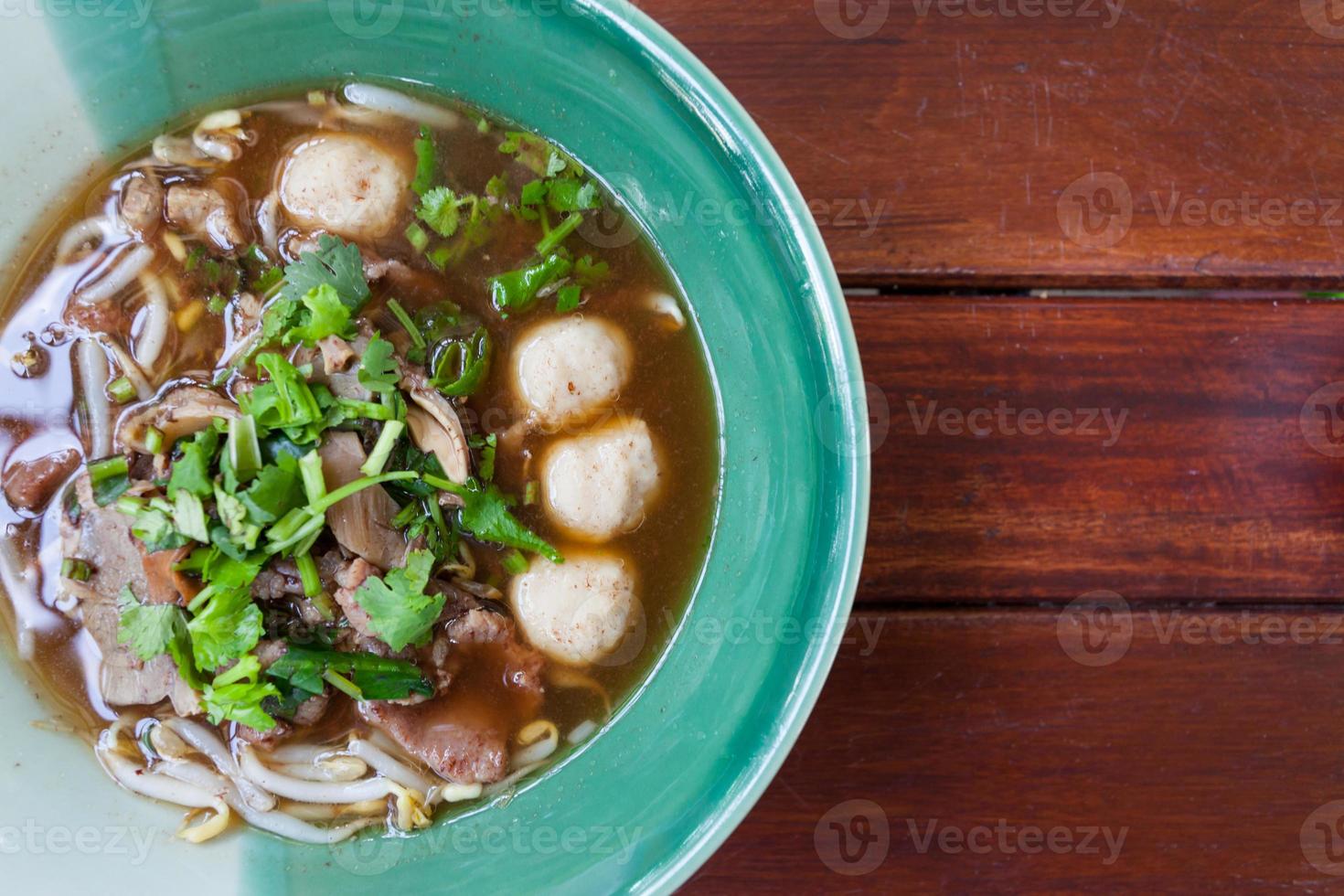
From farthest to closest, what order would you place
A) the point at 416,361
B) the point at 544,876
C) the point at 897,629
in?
1. the point at 897,629
2. the point at 416,361
3. the point at 544,876

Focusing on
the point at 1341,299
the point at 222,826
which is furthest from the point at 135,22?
the point at 1341,299

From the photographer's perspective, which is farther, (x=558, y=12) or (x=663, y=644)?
(x=663, y=644)

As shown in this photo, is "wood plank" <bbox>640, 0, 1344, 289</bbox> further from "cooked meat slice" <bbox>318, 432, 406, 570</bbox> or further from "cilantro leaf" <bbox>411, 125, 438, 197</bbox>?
"cooked meat slice" <bbox>318, 432, 406, 570</bbox>

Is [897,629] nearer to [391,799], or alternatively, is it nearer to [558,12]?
[391,799]

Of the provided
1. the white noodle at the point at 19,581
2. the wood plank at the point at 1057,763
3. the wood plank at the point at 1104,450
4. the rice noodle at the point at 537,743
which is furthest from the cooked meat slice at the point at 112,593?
the wood plank at the point at 1104,450

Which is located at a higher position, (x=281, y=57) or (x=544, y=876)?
(x=281, y=57)

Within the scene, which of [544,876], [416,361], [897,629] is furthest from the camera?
[897,629]

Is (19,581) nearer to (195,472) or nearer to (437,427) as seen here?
Answer: (195,472)

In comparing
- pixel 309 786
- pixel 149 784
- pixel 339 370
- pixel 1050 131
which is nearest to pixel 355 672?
pixel 309 786

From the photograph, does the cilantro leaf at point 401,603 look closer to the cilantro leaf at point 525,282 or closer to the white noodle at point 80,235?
the cilantro leaf at point 525,282
